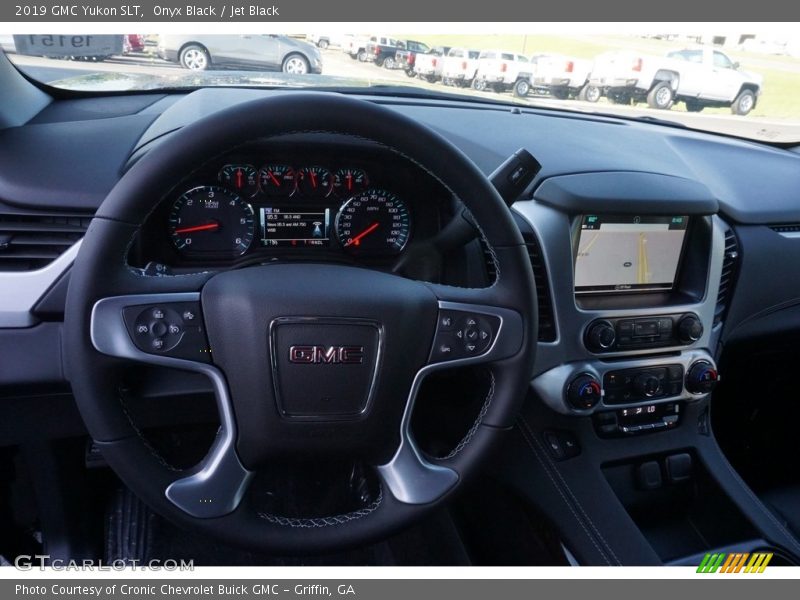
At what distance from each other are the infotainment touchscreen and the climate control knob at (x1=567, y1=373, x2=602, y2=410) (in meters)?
0.24

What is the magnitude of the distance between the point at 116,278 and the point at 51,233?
465 mm

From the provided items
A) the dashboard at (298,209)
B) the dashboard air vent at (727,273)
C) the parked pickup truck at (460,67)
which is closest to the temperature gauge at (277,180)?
the dashboard at (298,209)

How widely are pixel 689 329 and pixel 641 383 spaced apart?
0.70ft

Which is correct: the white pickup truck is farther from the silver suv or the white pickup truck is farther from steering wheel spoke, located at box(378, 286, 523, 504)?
steering wheel spoke, located at box(378, 286, 523, 504)

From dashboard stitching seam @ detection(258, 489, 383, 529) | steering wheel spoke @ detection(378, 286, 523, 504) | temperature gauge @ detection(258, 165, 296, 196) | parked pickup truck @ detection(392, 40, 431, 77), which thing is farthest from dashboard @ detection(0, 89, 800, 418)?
dashboard stitching seam @ detection(258, 489, 383, 529)

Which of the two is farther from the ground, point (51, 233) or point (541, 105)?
point (541, 105)

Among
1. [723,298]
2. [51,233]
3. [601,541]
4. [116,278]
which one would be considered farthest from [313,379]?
[723,298]

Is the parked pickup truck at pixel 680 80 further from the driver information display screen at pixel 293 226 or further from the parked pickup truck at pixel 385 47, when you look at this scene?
the driver information display screen at pixel 293 226

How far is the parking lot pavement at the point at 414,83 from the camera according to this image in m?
1.92

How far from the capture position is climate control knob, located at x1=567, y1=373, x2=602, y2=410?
1842 millimetres

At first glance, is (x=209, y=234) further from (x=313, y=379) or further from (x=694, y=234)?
(x=694, y=234)

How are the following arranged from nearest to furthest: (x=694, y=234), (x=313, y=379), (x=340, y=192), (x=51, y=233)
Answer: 1. (x=313, y=379)
2. (x=51, y=233)
3. (x=340, y=192)
4. (x=694, y=234)

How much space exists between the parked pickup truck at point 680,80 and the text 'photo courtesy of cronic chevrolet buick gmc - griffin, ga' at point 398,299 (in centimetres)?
1

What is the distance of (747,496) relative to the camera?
2.11m
